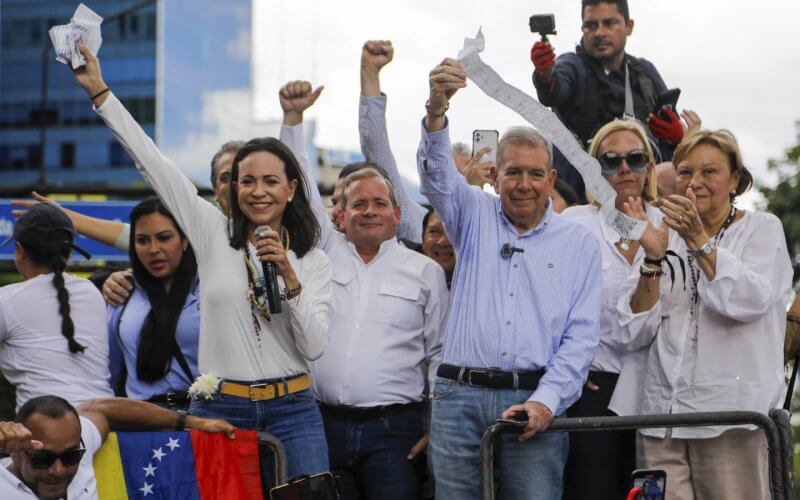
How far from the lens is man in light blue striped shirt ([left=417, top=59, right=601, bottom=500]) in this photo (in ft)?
19.1

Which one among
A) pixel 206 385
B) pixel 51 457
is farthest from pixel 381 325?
pixel 51 457

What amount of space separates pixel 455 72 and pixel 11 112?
81301mm

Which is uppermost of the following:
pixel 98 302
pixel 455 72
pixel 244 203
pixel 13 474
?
pixel 455 72

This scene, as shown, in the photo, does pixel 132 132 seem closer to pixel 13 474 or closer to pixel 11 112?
pixel 13 474

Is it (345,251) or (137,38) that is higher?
(137,38)

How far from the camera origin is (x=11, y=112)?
83000 millimetres

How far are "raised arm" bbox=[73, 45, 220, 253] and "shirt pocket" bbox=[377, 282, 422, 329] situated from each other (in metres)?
0.94

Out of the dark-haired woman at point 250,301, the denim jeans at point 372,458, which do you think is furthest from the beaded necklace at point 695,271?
the dark-haired woman at point 250,301

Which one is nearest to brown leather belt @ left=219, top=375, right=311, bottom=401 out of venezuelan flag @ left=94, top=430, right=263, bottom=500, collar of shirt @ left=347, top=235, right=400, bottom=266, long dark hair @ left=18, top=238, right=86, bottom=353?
venezuelan flag @ left=94, top=430, right=263, bottom=500

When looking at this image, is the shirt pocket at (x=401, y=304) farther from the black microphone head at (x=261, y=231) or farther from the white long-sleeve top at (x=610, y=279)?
the black microphone head at (x=261, y=231)

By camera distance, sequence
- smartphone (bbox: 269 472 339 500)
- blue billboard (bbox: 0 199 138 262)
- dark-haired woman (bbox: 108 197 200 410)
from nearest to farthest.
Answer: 1. smartphone (bbox: 269 472 339 500)
2. dark-haired woman (bbox: 108 197 200 410)
3. blue billboard (bbox: 0 199 138 262)

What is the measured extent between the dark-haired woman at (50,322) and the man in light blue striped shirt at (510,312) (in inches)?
64.4

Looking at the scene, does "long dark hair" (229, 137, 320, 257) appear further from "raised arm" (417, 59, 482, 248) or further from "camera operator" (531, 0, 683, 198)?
"camera operator" (531, 0, 683, 198)

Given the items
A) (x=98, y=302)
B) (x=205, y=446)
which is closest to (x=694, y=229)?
(x=205, y=446)
